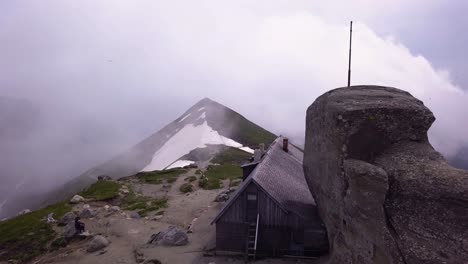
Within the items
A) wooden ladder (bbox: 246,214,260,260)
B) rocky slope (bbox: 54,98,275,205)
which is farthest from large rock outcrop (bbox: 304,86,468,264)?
Result: rocky slope (bbox: 54,98,275,205)

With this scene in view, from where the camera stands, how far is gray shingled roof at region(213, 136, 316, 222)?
103 ft

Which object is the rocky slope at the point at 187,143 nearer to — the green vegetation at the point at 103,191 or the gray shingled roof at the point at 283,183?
the green vegetation at the point at 103,191

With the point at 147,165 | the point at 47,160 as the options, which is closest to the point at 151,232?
the point at 147,165

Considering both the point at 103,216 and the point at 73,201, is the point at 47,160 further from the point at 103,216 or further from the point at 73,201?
the point at 103,216

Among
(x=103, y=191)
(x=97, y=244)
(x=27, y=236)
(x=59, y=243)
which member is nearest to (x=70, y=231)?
(x=59, y=243)

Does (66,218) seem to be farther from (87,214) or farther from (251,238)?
(251,238)

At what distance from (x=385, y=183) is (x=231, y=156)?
96.9 meters

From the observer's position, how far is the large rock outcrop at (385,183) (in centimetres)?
1645

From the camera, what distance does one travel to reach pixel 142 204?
57562mm

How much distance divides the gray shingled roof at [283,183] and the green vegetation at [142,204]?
74.6ft

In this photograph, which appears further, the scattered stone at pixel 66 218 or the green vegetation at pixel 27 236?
the scattered stone at pixel 66 218

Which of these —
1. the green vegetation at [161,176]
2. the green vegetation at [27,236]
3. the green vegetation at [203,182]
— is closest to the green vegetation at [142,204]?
the green vegetation at [27,236]

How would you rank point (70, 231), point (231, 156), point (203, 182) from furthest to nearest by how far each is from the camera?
point (231, 156), point (203, 182), point (70, 231)

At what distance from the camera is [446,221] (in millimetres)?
16312
